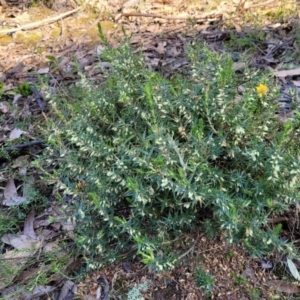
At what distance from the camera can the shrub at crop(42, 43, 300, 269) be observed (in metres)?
1.69

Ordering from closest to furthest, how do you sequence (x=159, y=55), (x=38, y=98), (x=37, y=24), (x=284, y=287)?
(x=284, y=287), (x=38, y=98), (x=159, y=55), (x=37, y=24)

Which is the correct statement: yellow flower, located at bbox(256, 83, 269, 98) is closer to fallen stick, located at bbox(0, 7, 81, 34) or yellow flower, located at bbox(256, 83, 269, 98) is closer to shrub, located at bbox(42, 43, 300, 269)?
shrub, located at bbox(42, 43, 300, 269)

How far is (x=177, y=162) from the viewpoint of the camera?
1.71 meters

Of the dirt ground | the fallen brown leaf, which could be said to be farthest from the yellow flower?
the fallen brown leaf

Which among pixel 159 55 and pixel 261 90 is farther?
pixel 159 55

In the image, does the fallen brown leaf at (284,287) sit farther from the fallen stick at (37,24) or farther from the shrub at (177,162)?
the fallen stick at (37,24)

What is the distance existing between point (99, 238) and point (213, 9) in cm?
273

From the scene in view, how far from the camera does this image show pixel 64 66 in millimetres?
3525

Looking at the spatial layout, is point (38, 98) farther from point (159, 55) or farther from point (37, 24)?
point (37, 24)

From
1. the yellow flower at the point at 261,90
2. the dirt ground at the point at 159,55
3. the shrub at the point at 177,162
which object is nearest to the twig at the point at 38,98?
the dirt ground at the point at 159,55

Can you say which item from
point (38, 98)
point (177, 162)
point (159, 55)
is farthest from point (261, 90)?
point (38, 98)

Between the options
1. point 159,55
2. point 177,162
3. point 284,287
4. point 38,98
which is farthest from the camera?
point 159,55

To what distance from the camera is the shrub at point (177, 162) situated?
5.53 feet

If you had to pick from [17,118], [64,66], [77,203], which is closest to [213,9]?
[64,66]
